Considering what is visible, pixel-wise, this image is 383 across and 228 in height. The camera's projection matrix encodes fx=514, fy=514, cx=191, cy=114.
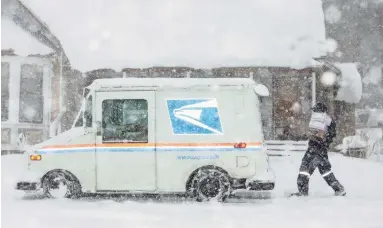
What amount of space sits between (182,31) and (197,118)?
3078mm

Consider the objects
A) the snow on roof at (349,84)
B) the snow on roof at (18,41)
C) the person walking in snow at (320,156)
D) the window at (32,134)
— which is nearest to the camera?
the person walking in snow at (320,156)

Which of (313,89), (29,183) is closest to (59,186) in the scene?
(29,183)

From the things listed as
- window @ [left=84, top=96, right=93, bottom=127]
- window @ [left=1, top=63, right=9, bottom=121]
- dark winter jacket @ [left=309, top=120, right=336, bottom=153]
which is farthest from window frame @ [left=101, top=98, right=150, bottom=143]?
window @ [left=1, top=63, right=9, bottom=121]

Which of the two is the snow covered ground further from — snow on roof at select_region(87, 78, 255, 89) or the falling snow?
snow on roof at select_region(87, 78, 255, 89)

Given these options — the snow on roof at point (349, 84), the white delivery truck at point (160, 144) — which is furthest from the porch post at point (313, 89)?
the white delivery truck at point (160, 144)

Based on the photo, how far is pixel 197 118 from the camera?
23.3ft

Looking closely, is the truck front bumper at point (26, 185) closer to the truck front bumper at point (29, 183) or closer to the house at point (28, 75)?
the truck front bumper at point (29, 183)

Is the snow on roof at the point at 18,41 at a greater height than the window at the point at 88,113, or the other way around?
the snow on roof at the point at 18,41

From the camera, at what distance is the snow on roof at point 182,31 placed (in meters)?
9.13

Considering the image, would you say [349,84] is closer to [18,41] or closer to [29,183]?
[18,41]

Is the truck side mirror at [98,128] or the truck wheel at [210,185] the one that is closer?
the truck wheel at [210,185]

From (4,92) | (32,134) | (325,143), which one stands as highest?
(4,92)

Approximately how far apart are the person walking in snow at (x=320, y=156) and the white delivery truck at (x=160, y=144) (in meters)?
0.72

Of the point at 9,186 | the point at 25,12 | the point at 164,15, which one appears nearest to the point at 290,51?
the point at 164,15
